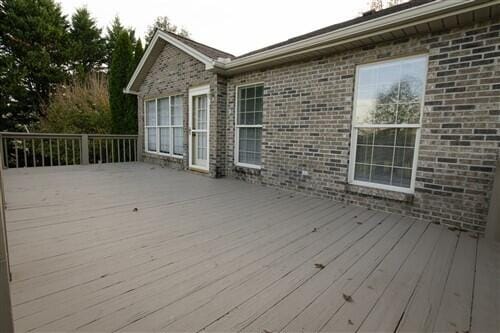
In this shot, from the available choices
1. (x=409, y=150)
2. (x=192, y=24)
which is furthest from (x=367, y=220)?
(x=192, y=24)

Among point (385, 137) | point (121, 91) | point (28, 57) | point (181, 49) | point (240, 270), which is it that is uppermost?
point (28, 57)

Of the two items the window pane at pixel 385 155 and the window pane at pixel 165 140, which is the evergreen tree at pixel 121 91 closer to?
the window pane at pixel 165 140

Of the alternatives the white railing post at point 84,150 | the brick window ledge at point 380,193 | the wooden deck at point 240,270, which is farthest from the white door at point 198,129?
the brick window ledge at point 380,193

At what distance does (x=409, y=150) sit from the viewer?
11.6 feet

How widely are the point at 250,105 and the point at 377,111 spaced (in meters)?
2.77

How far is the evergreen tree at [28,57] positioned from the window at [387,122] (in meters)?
16.2

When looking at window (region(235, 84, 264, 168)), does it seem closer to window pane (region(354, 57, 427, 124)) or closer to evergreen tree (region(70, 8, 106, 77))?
window pane (region(354, 57, 427, 124))

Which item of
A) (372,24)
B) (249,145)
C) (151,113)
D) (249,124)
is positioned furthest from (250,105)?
(151,113)

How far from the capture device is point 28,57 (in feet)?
43.5

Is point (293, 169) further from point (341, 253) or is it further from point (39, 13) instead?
point (39, 13)

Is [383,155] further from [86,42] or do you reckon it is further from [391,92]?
[86,42]

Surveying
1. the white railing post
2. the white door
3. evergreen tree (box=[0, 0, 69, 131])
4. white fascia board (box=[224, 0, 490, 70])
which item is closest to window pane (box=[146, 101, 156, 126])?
the white railing post

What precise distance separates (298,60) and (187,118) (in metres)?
3.51

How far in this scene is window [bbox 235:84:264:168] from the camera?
5531mm
